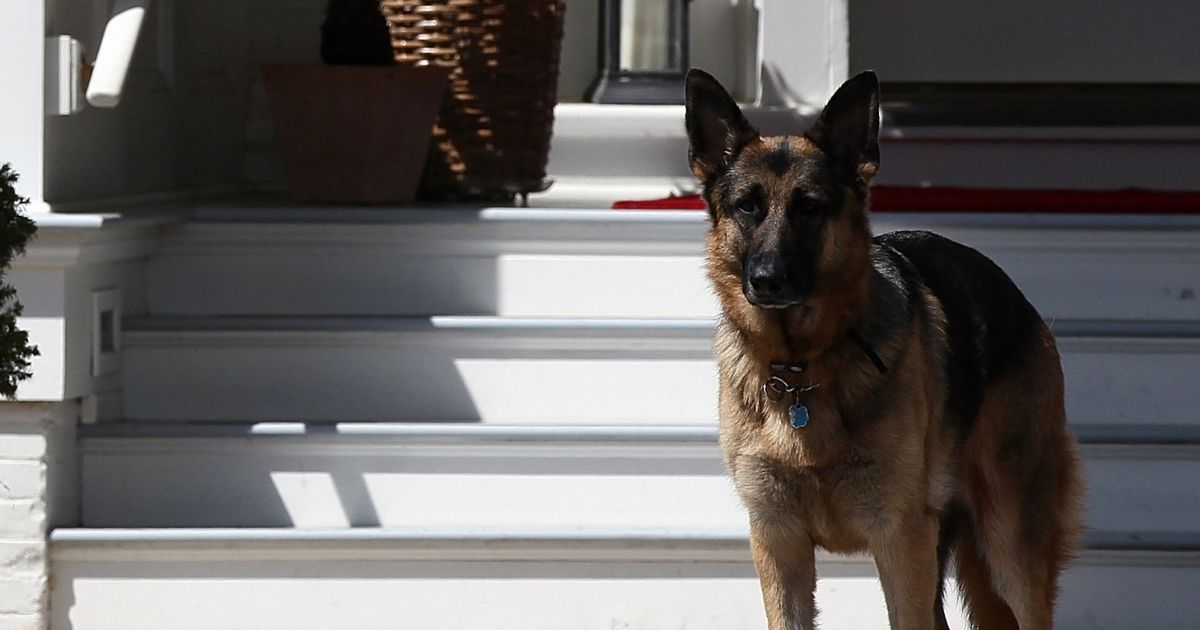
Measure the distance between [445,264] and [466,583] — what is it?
92 centimetres

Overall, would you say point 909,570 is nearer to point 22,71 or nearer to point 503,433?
point 503,433

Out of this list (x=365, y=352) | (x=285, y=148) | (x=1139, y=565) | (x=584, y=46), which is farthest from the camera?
(x=584, y=46)

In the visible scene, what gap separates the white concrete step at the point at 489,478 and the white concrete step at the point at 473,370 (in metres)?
0.18

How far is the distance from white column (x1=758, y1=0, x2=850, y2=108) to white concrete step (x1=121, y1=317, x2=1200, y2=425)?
138 cm

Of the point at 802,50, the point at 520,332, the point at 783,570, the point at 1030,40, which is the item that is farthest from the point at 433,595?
the point at 1030,40

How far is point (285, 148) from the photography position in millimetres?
4793

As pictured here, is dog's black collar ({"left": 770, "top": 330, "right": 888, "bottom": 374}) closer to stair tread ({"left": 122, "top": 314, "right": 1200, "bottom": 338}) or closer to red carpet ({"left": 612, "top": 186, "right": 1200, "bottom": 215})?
stair tread ({"left": 122, "top": 314, "right": 1200, "bottom": 338})

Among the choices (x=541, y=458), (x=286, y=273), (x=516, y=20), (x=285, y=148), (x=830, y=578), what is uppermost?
(x=516, y=20)

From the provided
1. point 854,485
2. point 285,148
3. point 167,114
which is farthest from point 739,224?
point 167,114

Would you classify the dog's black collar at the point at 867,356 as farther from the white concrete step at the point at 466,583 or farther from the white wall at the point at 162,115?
the white wall at the point at 162,115

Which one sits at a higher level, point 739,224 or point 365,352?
point 739,224

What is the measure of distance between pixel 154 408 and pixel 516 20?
1.74 m

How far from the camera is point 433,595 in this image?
3.77 metres

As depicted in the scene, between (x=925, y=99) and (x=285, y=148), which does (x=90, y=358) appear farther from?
(x=925, y=99)
